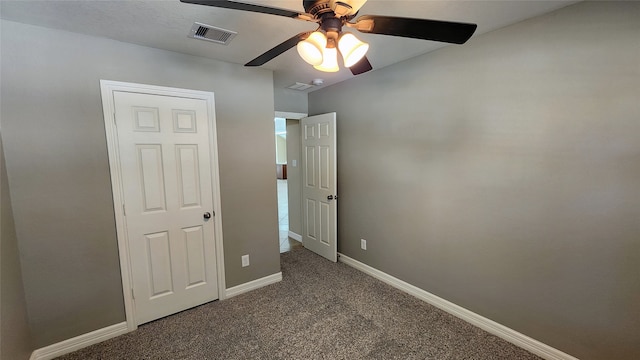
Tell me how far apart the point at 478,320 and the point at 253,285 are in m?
2.16

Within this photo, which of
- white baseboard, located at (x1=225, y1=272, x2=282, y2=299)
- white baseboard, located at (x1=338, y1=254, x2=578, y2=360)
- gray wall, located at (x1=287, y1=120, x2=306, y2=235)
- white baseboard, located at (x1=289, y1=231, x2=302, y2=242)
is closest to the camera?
white baseboard, located at (x1=338, y1=254, x2=578, y2=360)

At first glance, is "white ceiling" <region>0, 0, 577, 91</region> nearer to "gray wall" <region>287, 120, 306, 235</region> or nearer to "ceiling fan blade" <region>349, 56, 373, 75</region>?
"ceiling fan blade" <region>349, 56, 373, 75</region>

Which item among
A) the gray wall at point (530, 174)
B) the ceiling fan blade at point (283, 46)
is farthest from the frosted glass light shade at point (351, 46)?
Result: the gray wall at point (530, 174)

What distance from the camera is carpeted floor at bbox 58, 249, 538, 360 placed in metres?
1.88

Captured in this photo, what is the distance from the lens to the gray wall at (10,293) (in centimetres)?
148

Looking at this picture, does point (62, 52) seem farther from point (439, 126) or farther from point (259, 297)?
point (439, 126)

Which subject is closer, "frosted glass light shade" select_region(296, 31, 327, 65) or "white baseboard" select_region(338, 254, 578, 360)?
"frosted glass light shade" select_region(296, 31, 327, 65)

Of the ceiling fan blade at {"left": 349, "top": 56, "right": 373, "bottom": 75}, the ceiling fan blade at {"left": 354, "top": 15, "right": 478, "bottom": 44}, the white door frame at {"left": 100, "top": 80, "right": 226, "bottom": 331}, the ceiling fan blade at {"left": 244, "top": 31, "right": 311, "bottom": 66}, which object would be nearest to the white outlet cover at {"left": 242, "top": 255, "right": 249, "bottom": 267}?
the white door frame at {"left": 100, "top": 80, "right": 226, "bottom": 331}

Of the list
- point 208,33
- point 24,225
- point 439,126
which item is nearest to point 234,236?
point 24,225

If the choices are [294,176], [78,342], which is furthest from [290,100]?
[78,342]

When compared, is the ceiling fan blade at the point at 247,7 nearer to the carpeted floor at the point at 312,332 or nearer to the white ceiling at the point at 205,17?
the white ceiling at the point at 205,17

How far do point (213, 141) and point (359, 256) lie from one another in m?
2.17

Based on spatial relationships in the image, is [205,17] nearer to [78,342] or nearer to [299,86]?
[299,86]

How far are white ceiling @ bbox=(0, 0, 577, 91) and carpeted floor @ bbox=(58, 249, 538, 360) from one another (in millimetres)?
2344
